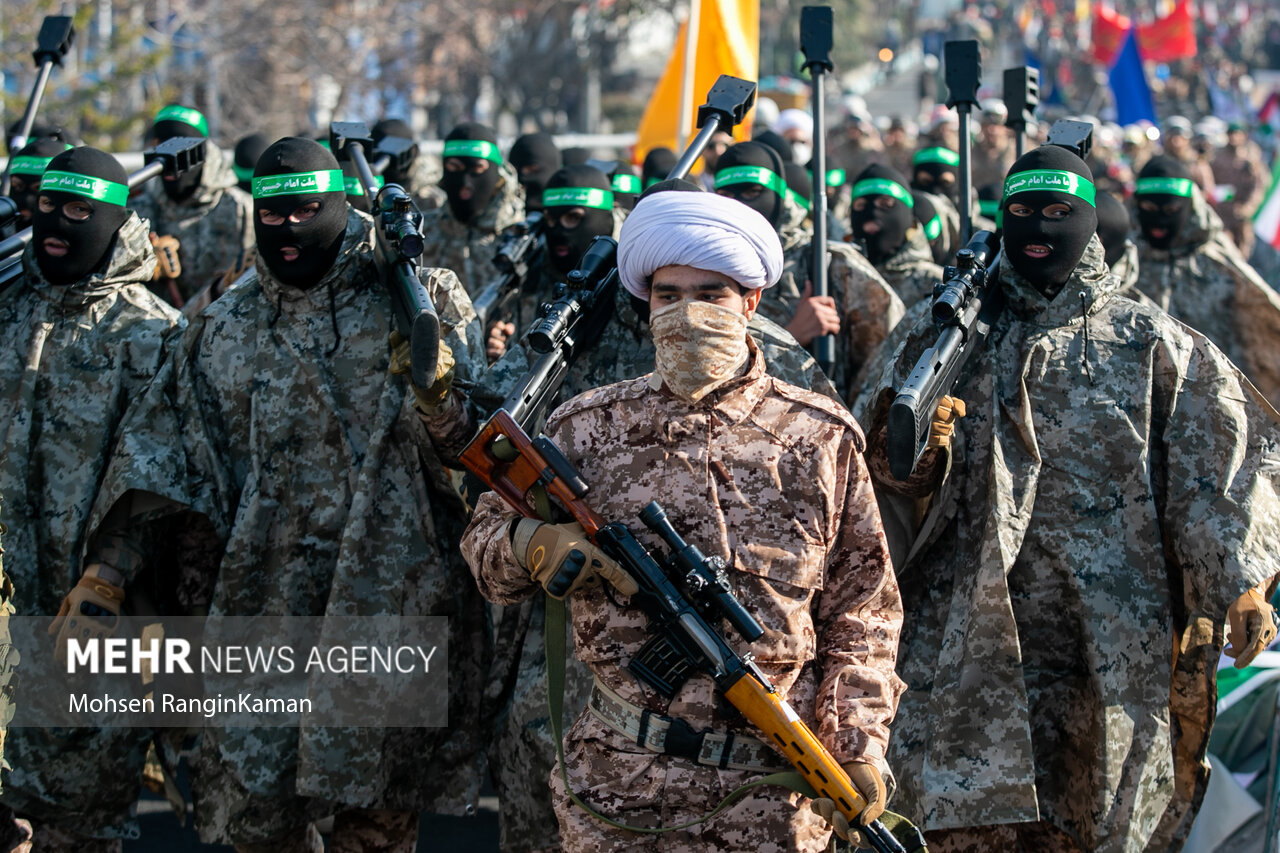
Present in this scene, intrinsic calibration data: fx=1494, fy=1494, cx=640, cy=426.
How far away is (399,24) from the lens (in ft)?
93.2

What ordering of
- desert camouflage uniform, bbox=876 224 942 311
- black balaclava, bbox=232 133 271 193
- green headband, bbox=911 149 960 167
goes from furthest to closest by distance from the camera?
green headband, bbox=911 149 960 167, black balaclava, bbox=232 133 271 193, desert camouflage uniform, bbox=876 224 942 311

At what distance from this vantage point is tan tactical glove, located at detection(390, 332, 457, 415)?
14.9 ft

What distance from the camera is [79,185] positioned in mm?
5320

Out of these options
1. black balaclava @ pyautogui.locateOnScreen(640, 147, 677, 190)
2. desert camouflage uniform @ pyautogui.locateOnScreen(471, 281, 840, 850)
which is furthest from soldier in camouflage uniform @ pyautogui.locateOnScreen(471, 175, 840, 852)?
black balaclava @ pyautogui.locateOnScreen(640, 147, 677, 190)

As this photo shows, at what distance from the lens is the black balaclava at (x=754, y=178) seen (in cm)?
706

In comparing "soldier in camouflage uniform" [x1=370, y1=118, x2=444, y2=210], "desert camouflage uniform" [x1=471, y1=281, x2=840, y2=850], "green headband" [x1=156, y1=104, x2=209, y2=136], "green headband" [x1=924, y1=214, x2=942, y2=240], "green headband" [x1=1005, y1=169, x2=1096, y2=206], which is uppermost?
"green headband" [x1=156, y1=104, x2=209, y2=136]

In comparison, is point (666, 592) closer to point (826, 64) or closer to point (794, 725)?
point (794, 725)

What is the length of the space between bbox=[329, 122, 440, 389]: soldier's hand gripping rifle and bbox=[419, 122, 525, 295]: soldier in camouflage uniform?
318 centimetres

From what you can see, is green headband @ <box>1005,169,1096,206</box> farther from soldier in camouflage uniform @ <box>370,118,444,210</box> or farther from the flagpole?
soldier in camouflage uniform @ <box>370,118,444,210</box>

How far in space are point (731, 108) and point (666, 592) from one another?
304 cm

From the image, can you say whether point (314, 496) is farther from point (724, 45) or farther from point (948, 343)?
point (724, 45)

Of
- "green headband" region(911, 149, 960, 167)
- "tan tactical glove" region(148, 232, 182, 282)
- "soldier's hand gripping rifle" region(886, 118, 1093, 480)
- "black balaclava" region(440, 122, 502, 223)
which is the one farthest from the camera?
"green headband" region(911, 149, 960, 167)

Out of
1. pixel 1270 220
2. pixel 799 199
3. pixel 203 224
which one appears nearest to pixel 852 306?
pixel 799 199

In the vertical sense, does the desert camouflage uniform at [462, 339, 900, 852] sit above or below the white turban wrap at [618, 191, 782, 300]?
below
